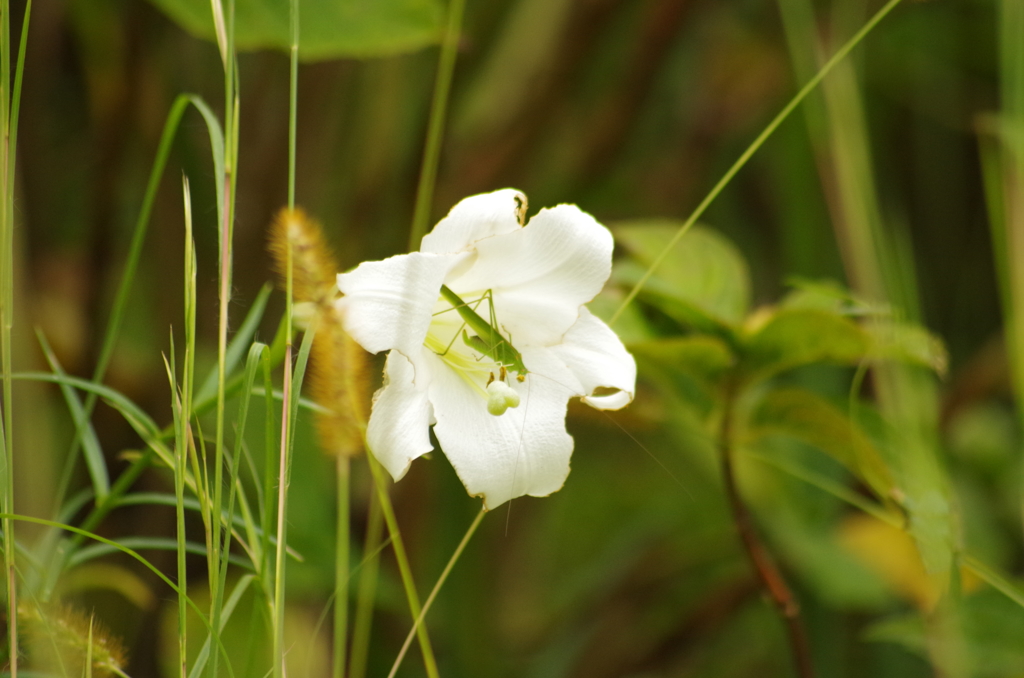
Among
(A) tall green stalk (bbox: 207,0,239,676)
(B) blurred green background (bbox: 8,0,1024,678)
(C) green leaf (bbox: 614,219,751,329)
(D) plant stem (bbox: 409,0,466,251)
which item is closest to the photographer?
(A) tall green stalk (bbox: 207,0,239,676)

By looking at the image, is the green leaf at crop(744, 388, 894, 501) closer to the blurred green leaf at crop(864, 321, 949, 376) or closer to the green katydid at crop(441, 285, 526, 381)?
the blurred green leaf at crop(864, 321, 949, 376)

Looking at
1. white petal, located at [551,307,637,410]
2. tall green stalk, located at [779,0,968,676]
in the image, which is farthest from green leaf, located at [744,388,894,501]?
white petal, located at [551,307,637,410]

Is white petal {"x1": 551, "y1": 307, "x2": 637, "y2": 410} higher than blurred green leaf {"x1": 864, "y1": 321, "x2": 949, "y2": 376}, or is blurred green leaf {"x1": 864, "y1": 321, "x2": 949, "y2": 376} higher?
white petal {"x1": 551, "y1": 307, "x2": 637, "y2": 410}

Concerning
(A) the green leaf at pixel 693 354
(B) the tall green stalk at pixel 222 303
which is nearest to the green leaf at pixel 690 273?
(A) the green leaf at pixel 693 354

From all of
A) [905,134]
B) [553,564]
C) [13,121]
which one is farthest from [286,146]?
[905,134]

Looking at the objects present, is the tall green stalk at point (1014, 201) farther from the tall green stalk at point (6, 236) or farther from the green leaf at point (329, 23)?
the tall green stalk at point (6, 236)

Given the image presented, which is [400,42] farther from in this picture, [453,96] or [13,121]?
[453,96]

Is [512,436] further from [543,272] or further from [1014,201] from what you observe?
[1014,201]

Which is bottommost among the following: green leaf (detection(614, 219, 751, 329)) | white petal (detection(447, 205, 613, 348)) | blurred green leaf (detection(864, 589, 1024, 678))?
blurred green leaf (detection(864, 589, 1024, 678))
